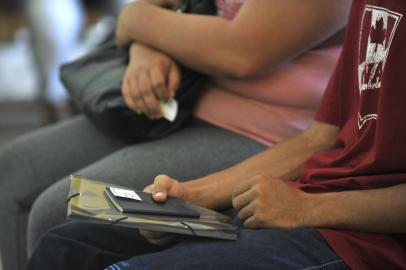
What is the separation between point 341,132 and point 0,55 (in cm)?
281

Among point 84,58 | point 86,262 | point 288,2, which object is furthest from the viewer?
point 84,58

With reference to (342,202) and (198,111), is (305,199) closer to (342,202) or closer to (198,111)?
(342,202)

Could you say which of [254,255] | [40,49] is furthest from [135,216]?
[40,49]

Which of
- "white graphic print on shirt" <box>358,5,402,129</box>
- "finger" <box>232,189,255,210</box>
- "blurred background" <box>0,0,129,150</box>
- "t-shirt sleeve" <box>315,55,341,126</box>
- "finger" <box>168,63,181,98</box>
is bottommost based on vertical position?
"blurred background" <box>0,0,129,150</box>

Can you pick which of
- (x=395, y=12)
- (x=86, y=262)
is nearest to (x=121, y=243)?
(x=86, y=262)

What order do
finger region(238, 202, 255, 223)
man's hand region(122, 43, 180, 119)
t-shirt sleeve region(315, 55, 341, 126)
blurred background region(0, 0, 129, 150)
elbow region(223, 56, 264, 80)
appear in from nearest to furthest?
finger region(238, 202, 255, 223), t-shirt sleeve region(315, 55, 341, 126), elbow region(223, 56, 264, 80), man's hand region(122, 43, 180, 119), blurred background region(0, 0, 129, 150)

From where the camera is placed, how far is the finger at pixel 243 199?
92 cm

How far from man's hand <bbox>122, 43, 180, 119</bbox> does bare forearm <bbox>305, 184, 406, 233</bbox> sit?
47 cm

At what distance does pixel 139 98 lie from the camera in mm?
1248

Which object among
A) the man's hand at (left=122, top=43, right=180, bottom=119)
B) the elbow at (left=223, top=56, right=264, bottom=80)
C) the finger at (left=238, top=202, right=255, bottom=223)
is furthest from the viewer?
the man's hand at (left=122, top=43, right=180, bottom=119)

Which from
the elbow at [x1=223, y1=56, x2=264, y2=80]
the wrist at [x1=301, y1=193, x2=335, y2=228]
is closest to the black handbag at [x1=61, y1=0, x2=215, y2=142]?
the elbow at [x1=223, y1=56, x2=264, y2=80]

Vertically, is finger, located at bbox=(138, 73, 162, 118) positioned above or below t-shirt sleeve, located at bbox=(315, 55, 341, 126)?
below

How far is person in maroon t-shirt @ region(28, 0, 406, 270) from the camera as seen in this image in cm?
82

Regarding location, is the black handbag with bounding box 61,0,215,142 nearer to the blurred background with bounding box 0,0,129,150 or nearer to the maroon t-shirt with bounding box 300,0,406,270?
the maroon t-shirt with bounding box 300,0,406,270
